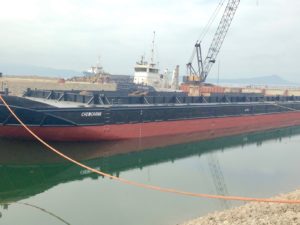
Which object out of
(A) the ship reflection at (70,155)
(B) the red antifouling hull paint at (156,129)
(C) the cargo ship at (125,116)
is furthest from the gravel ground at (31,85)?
(A) the ship reflection at (70,155)

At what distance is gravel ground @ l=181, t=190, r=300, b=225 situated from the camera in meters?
8.27

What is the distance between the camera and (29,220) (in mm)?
11070

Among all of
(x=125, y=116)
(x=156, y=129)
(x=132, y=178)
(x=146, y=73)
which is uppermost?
(x=146, y=73)

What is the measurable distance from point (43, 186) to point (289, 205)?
10109 millimetres

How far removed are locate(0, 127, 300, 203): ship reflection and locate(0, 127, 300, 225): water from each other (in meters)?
0.04

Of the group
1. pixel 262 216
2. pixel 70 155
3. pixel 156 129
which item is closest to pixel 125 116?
pixel 156 129

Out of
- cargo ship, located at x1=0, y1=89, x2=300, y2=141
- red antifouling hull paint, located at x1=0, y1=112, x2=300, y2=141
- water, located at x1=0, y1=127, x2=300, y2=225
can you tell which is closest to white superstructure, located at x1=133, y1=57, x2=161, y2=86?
cargo ship, located at x1=0, y1=89, x2=300, y2=141

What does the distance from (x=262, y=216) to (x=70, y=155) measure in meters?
11.6

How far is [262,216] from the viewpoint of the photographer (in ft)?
29.5

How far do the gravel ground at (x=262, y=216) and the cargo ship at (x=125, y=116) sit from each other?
1166 cm

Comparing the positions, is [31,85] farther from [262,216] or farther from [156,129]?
[262,216]

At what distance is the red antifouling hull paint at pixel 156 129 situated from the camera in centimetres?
1898

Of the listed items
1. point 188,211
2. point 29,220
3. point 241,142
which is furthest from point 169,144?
point 29,220

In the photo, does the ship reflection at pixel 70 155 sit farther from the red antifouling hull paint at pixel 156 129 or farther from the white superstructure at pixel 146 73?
the white superstructure at pixel 146 73
